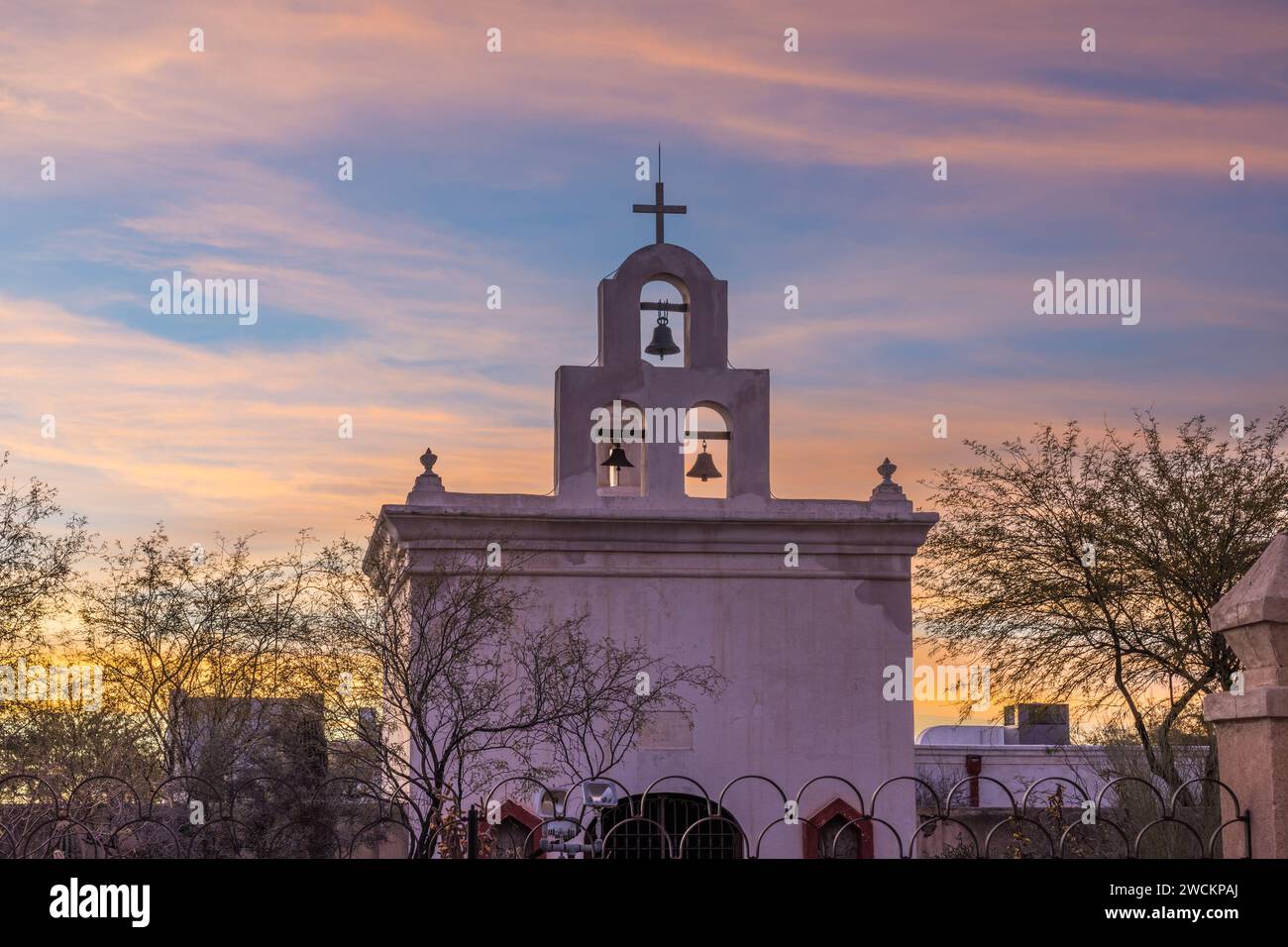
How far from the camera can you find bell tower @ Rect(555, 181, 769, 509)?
1033 inches

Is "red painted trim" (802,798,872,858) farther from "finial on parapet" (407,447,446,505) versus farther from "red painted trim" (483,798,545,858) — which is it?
"finial on parapet" (407,447,446,505)

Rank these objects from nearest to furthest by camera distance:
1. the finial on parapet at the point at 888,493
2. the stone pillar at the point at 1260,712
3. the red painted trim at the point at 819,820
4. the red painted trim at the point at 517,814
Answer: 1. the stone pillar at the point at 1260,712
2. the red painted trim at the point at 517,814
3. the red painted trim at the point at 819,820
4. the finial on parapet at the point at 888,493

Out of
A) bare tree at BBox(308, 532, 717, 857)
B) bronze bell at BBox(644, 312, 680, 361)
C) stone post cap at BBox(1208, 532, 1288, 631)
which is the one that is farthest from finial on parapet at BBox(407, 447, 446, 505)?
stone post cap at BBox(1208, 532, 1288, 631)

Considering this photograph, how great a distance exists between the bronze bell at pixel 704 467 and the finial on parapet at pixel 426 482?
444 centimetres

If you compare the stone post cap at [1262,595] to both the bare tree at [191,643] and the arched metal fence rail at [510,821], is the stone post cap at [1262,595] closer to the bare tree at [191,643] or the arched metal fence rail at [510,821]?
the arched metal fence rail at [510,821]

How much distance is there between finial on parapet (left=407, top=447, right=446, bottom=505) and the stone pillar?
17737mm

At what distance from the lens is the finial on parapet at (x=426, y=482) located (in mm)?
25475

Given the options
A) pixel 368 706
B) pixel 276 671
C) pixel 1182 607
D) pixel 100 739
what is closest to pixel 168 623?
pixel 276 671

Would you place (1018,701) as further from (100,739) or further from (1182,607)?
(100,739)

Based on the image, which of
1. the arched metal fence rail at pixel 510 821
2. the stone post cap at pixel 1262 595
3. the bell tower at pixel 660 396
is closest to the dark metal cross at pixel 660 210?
the bell tower at pixel 660 396

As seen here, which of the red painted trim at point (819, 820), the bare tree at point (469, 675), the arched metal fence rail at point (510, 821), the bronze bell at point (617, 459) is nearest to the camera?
the arched metal fence rail at point (510, 821)

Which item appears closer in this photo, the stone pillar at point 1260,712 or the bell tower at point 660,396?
the stone pillar at point 1260,712
